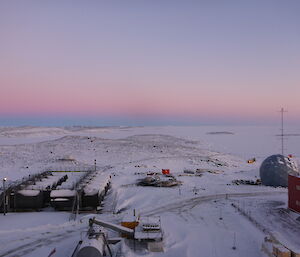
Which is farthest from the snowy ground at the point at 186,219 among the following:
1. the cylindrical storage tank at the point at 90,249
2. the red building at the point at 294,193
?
the cylindrical storage tank at the point at 90,249

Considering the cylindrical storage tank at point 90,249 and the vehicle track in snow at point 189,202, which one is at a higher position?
the cylindrical storage tank at point 90,249

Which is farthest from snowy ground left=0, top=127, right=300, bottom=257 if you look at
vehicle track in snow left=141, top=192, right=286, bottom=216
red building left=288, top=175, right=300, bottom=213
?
red building left=288, top=175, right=300, bottom=213

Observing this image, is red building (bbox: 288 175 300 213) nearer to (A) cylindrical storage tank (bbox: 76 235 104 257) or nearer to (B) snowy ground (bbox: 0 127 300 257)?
(B) snowy ground (bbox: 0 127 300 257)

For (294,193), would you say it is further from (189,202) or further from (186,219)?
(186,219)

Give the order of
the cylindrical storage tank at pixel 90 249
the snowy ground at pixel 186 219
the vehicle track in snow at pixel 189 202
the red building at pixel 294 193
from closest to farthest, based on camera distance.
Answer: the cylindrical storage tank at pixel 90 249 < the snowy ground at pixel 186 219 < the red building at pixel 294 193 < the vehicle track in snow at pixel 189 202

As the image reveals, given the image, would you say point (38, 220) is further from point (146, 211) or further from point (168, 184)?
point (168, 184)

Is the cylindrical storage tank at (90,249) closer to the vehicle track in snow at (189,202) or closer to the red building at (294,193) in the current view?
the vehicle track in snow at (189,202)

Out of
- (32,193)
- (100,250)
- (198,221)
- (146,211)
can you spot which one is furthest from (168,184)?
(100,250)

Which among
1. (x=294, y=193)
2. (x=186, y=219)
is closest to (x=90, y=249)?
(x=186, y=219)

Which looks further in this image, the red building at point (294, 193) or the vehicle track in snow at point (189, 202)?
the vehicle track in snow at point (189, 202)
